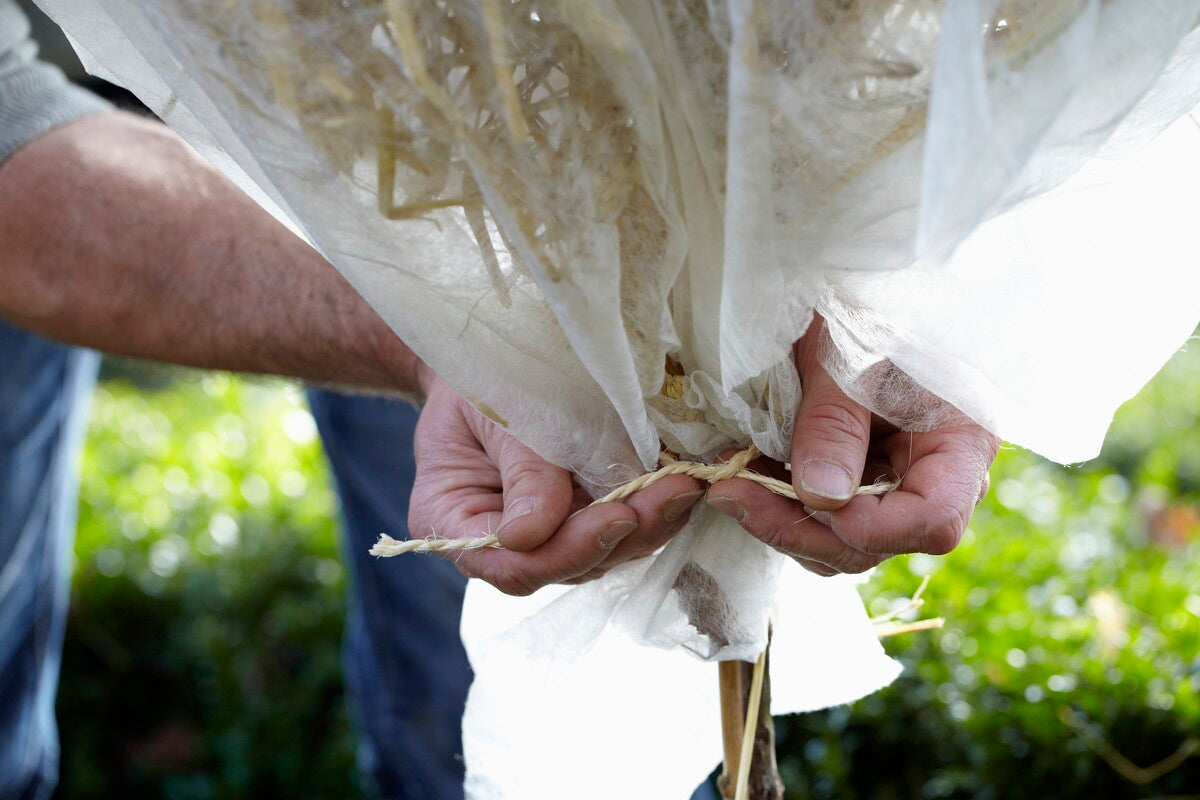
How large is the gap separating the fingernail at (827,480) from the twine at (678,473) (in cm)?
2

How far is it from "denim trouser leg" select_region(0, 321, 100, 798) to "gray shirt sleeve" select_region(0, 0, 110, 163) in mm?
524

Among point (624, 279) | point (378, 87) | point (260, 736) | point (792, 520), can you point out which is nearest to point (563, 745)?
point (792, 520)

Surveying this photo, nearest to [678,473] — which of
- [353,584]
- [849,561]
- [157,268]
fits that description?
[849,561]

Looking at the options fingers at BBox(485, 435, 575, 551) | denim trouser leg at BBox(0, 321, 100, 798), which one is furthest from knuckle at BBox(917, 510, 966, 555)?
denim trouser leg at BBox(0, 321, 100, 798)

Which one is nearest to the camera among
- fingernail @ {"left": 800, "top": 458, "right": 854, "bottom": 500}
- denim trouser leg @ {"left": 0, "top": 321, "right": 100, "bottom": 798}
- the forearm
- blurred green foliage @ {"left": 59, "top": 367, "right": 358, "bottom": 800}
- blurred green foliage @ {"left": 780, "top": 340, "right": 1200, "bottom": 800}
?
fingernail @ {"left": 800, "top": 458, "right": 854, "bottom": 500}

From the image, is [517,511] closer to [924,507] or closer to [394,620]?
[924,507]

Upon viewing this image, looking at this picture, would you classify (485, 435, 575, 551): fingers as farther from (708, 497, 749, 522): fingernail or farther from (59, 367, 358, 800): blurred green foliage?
(59, 367, 358, 800): blurred green foliage

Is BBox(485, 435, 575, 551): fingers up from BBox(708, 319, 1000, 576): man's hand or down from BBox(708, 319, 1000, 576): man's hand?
down

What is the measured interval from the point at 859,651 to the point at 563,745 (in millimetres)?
253

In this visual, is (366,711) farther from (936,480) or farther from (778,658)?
(936,480)

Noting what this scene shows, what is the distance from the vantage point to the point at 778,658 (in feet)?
2.98

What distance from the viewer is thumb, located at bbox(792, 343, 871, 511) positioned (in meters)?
0.66

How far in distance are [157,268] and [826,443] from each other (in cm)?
76

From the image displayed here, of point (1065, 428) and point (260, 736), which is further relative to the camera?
point (260, 736)
